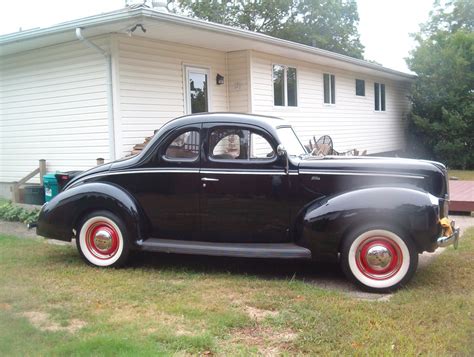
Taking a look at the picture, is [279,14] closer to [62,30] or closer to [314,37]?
[314,37]

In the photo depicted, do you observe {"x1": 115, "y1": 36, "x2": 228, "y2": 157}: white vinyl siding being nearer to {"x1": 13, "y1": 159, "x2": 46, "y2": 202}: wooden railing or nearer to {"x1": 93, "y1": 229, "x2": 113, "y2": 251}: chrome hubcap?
{"x1": 13, "y1": 159, "x2": 46, "y2": 202}: wooden railing

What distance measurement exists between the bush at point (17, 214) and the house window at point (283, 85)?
7149mm

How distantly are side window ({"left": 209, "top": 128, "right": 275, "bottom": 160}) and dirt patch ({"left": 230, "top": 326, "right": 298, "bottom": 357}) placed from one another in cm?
213

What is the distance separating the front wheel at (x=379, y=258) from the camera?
493 cm

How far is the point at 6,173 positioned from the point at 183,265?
8279 mm

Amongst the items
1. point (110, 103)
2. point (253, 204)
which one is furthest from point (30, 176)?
point (253, 204)

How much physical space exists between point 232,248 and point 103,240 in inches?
63.6

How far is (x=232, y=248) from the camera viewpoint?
17.9 ft

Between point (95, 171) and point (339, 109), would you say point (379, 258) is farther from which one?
point (339, 109)

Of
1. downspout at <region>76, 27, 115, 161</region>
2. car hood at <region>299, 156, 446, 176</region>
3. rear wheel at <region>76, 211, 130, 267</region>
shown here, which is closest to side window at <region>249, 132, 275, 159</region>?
car hood at <region>299, 156, 446, 176</region>

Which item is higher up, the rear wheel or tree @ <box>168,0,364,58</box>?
tree @ <box>168,0,364,58</box>

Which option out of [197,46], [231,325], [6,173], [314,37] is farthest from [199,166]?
[314,37]

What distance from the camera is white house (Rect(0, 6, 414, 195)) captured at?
391 inches

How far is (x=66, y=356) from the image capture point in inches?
138
